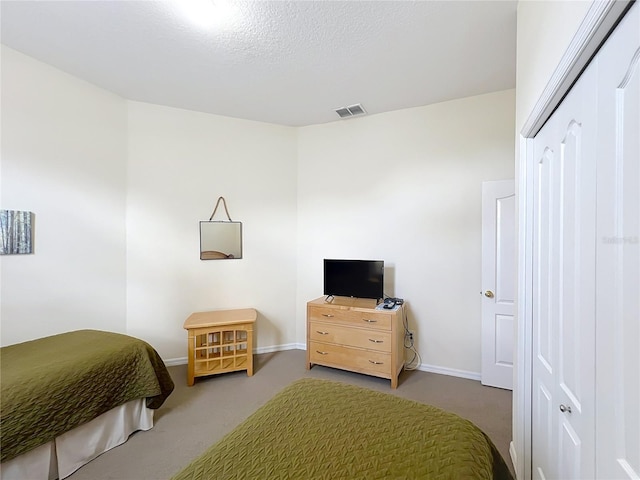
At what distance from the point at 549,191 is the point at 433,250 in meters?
1.89

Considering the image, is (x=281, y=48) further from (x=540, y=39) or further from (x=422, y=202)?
(x=422, y=202)

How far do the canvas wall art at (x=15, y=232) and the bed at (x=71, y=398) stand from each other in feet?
2.64

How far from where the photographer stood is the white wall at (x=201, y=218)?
3.24m

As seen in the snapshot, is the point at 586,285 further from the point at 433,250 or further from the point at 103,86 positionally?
the point at 103,86

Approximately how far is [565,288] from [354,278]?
222 centimetres

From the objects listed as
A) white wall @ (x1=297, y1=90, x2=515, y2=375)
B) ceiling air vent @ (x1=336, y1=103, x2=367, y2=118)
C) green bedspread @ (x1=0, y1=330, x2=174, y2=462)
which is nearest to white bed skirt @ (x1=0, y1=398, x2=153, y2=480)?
green bedspread @ (x1=0, y1=330, x2=174, y2=462)

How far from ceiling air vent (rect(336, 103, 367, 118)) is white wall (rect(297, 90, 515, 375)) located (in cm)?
16

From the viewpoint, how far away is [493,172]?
293 cm

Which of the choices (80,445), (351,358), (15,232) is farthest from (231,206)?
(80,445)

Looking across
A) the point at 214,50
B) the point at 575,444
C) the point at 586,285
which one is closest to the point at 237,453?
the point at 575,444

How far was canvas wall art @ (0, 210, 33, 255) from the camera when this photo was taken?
2307 mm

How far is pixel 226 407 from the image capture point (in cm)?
253

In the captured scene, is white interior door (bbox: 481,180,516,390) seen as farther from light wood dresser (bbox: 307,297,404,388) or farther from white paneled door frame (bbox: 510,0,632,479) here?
white paneled door frame (bbox: 510,0,632,479)

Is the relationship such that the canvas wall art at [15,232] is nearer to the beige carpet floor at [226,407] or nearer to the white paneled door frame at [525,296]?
the beige carpet floor at [226,407]
